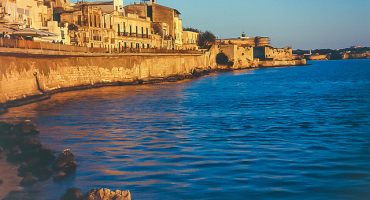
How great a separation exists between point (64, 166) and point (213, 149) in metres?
5.09

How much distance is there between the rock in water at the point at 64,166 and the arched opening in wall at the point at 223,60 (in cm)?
9093

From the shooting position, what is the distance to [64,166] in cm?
1266

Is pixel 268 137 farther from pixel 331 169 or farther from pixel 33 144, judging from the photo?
pixel 33 144

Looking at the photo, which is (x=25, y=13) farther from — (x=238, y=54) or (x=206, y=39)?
(x=238, y=54)

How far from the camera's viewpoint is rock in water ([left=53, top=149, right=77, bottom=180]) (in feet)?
39.9

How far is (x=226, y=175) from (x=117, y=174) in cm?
274

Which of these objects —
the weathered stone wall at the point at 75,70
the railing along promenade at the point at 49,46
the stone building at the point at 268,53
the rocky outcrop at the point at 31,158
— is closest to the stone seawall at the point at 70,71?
the weathered stone wall at the point at 75,70

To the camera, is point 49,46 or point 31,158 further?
point 49,46

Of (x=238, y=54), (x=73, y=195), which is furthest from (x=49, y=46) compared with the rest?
(x=238, y=54)

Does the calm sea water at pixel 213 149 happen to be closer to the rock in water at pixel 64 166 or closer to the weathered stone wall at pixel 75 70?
the rock in water at pixel 64 166

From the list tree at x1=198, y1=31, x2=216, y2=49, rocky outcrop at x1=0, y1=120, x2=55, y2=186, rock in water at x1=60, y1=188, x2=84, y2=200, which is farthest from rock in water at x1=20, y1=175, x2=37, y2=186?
tree at x1=198, y1=31, x2=216, y2=49

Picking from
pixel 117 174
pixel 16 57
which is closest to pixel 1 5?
pixel 16 57

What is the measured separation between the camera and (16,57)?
30.9 meters

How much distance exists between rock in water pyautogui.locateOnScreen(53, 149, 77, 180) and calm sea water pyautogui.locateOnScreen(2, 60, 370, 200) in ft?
0.83
